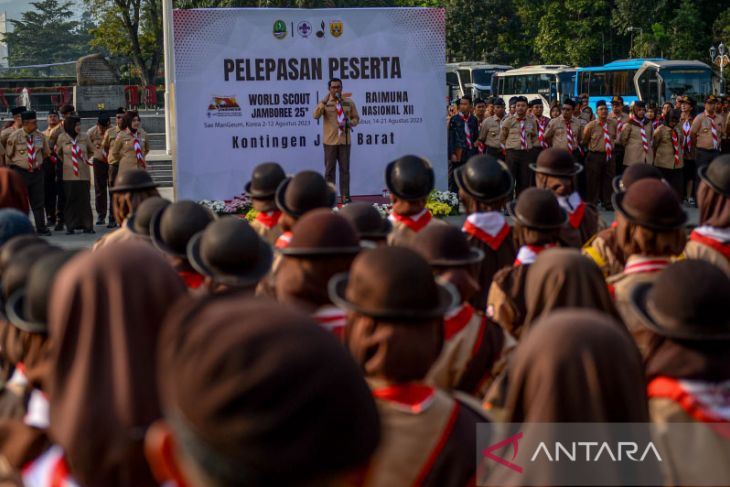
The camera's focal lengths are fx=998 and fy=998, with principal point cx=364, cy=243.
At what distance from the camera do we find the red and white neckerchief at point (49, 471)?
8.64 ft

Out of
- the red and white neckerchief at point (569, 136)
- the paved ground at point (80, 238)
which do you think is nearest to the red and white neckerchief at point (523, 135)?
the red and white neckerchief at point (569, 136)

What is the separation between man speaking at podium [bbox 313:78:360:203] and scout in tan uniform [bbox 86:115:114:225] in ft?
11.5

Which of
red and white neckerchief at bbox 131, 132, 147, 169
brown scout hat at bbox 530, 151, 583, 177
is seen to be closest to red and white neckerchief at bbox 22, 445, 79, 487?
brown scout hat at bbox 530, 151, 583, 177

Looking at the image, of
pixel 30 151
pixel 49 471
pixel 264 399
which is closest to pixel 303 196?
pixel 49 471

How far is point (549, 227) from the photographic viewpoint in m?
5.19

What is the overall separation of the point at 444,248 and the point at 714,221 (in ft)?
6.97

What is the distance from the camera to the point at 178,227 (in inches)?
Result: 201

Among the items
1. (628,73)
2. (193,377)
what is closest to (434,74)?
(193,377)

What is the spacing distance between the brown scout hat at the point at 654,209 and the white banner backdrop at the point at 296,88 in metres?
11.9

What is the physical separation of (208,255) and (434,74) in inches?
515

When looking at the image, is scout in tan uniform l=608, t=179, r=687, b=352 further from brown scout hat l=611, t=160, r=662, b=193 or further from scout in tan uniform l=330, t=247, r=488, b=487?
brown scout hat l=611, t=160, r=662, b=193

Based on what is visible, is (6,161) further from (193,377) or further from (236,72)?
(193,377)

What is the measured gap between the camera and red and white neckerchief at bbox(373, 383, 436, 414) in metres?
2.71

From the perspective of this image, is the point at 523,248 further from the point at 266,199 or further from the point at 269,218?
the point at 266,199
